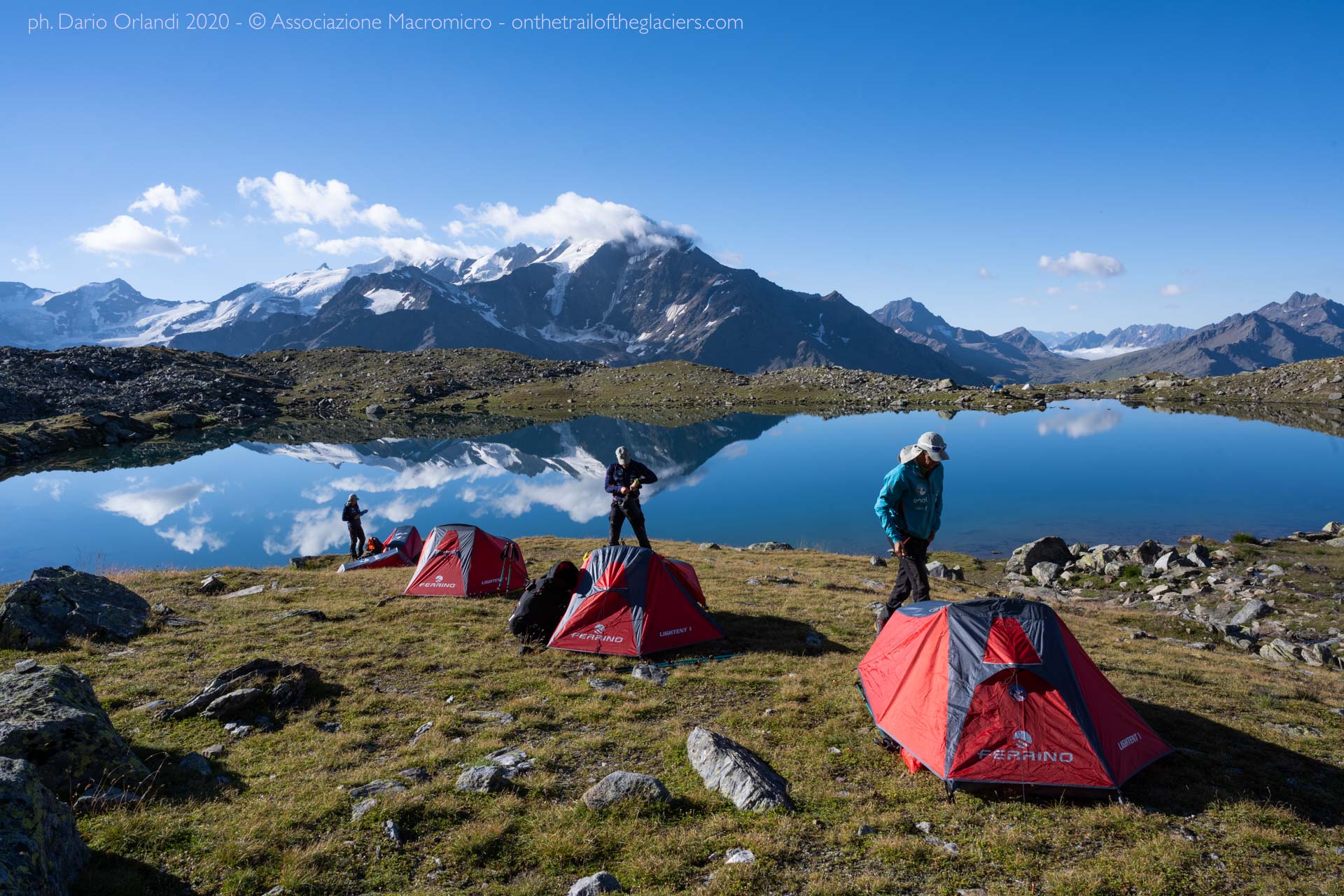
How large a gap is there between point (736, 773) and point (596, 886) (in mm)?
2451

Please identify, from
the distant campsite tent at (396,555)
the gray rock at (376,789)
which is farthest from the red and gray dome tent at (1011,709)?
the distant campsite tent at (396,555)

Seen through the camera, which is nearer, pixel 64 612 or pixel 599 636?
pixel 599 636

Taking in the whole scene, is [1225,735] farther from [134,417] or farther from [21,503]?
[134,417]

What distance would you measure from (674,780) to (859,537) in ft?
97.7

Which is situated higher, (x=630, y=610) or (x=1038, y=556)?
(x=630, y=610)

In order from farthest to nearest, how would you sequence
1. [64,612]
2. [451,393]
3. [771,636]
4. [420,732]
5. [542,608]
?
1. [451,393]
2. [771,636]
3. [542,608]
4. [64,612]
5. [420,732]

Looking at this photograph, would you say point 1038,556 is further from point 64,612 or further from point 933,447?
point 64,612

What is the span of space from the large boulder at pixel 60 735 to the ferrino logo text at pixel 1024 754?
1100cm

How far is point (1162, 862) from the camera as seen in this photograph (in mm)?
6562

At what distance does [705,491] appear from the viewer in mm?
52031

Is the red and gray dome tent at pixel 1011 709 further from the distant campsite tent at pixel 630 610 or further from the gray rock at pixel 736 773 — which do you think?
the distant campsite tent at pixel 630 610

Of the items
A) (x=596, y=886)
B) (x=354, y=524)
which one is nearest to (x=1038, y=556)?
(x=596, y=886)

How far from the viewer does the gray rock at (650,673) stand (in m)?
11.8

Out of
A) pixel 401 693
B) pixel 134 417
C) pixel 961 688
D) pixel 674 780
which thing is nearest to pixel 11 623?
pixel 401 693
